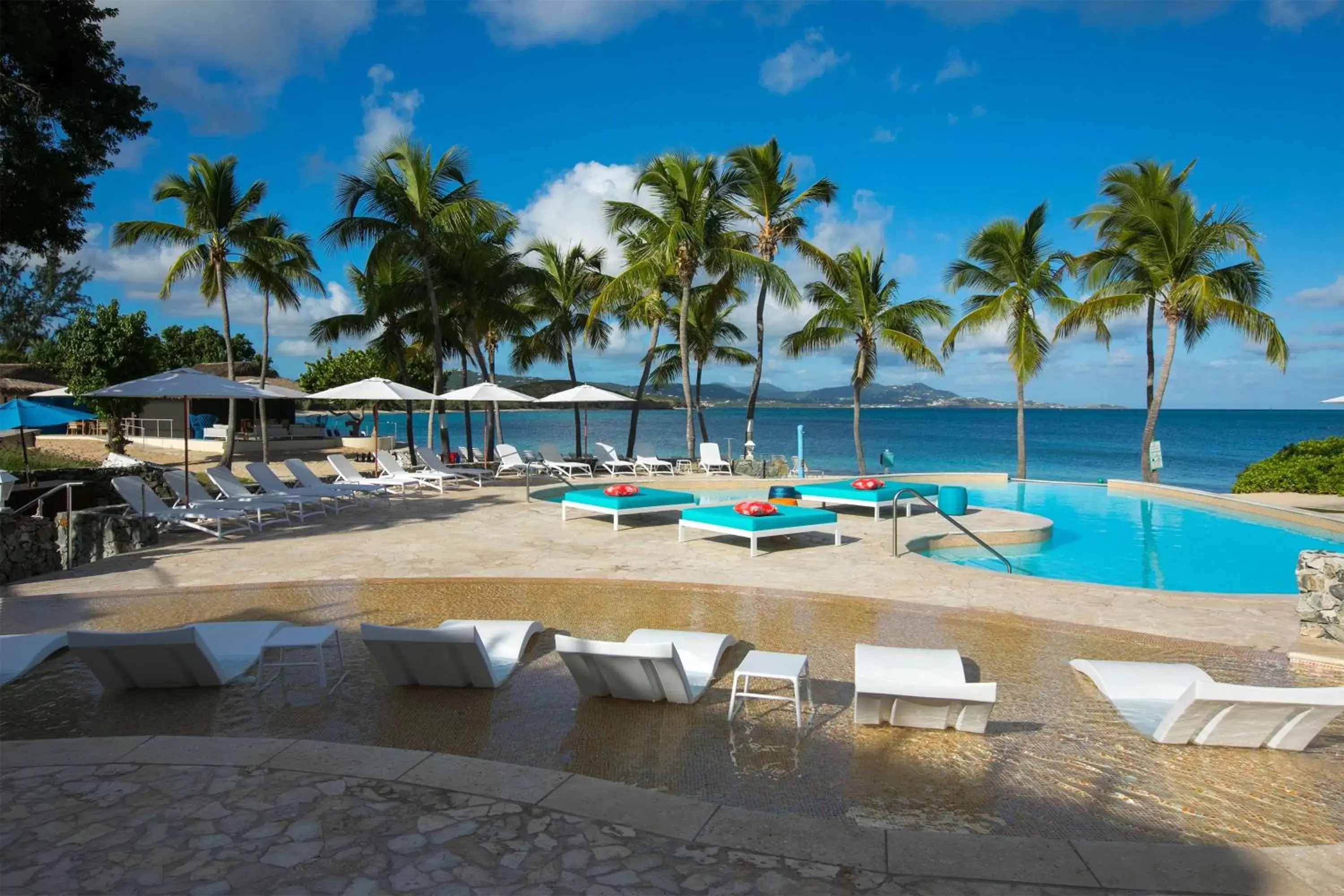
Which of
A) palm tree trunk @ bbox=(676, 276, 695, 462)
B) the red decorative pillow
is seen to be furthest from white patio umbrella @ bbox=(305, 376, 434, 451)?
the red decorative pillow

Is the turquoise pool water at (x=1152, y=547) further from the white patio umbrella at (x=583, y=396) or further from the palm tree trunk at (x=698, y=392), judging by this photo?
the palm tree trunk at (x=698, y=392)

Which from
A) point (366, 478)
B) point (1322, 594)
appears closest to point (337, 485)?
point (366, 478)

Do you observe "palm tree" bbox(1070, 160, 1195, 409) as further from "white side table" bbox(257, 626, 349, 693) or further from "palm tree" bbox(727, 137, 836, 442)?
"white side table" bbox(257, 626, 349, 693)

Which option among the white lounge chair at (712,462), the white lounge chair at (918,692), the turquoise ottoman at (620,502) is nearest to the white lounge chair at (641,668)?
the white lounge chair at (918,692)

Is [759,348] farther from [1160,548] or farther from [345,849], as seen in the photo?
[345,849]

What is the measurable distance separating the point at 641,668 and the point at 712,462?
15.1 meters

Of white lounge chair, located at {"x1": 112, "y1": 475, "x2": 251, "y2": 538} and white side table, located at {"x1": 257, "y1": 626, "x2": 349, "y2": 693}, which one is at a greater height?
white lounge chair, located at {"x1": 112, "y1": 475, "x2": 251, "y2": 538}

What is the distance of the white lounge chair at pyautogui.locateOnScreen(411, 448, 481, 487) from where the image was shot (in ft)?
54.7

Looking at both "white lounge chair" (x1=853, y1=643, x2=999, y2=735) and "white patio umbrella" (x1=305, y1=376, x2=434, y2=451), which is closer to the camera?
"white lounge chair" (x1=853, y1=643, x2=999, y2=735)

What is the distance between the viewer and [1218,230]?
18.4 metres

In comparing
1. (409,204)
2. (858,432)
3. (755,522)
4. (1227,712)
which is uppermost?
(409,204)

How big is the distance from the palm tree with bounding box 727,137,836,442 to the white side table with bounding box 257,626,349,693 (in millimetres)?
17045

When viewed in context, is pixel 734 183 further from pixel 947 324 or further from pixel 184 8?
pixel 184 8

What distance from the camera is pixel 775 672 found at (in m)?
4.74
